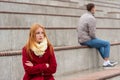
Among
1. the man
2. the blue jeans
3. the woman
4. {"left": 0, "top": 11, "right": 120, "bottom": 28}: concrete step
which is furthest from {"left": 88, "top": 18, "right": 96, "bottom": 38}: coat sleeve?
the woman

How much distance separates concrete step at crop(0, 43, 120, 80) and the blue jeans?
143 millimetres

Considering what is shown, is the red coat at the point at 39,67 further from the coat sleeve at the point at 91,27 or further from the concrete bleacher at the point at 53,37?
the coat sleeve at the point at 91,27

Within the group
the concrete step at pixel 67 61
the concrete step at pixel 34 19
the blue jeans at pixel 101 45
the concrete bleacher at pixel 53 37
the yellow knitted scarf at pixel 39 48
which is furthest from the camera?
the concrete step at pixel 34 19

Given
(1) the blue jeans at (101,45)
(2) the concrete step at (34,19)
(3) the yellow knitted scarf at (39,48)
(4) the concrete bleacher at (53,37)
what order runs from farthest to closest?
(2) the concrete step at (34,19) → (1) the blue jeans at (101,45) → (4) the concrete bleacher at (53,37) → (3) the yellow knitted scarf at (39,48)

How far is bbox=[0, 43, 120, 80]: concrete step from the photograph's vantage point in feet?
21.7

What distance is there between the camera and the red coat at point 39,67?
15.2ft

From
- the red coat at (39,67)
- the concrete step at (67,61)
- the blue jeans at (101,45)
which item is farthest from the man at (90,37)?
the red coat at (39,67)

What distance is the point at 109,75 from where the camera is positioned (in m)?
6.54

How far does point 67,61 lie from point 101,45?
1.00 m

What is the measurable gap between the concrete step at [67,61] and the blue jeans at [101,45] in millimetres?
143

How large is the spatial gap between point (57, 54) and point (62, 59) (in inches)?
8.7

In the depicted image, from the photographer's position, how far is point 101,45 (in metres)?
8.54

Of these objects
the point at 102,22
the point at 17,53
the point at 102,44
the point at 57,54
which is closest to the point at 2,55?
the point at 17,53

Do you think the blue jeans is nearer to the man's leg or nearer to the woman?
the man's leg
